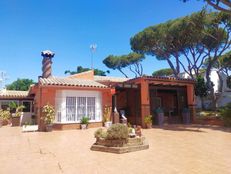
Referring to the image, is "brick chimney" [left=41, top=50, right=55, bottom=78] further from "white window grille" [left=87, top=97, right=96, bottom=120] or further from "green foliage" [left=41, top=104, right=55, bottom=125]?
"white window grille" [left=87, top=97, right=96, bottom=120]

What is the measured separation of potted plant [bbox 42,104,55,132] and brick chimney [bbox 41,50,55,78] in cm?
383

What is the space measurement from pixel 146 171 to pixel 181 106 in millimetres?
16041

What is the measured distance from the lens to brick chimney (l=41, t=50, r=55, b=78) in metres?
18.2

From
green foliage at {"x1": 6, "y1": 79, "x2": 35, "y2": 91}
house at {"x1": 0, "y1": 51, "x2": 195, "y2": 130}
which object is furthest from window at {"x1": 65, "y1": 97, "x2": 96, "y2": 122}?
green foliage at {"x1": 6, "y1": 79, "x2": 35, "y2": 91}

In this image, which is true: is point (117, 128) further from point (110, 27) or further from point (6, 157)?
point (110, 27)

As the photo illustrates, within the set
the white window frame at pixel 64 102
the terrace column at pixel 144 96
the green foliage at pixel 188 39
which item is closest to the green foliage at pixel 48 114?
the white window frame at pixel 64 102

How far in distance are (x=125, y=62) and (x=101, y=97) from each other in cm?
2348

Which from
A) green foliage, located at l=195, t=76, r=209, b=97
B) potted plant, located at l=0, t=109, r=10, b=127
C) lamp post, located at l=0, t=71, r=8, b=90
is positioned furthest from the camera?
lamp post, located at l=0, t=71, r=8, b=90

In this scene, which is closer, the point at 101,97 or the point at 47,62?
the point at 101,97

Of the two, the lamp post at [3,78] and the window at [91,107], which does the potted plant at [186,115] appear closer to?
the window at [91,107]

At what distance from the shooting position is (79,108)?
16734 millimetres

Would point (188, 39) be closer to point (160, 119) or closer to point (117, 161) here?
point (160, 119)

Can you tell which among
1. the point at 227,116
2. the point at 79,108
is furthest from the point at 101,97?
the point at 227,116

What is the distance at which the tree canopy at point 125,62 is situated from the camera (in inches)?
1556
